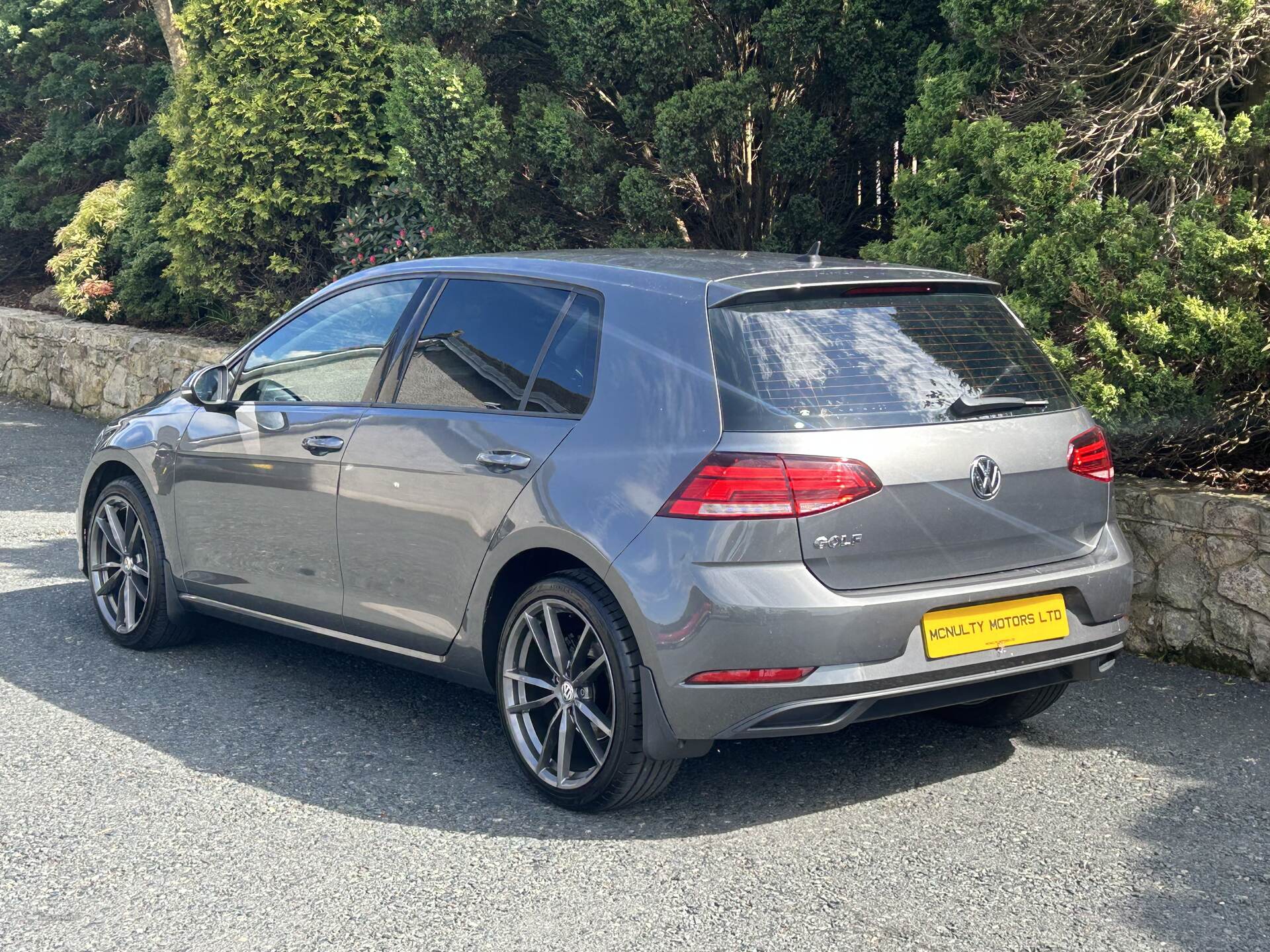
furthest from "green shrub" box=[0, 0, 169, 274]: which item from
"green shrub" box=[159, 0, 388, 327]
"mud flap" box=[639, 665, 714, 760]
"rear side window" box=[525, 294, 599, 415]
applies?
"mud flap" box=[639, 665, 714, 760]

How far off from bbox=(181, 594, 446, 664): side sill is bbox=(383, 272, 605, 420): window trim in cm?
85

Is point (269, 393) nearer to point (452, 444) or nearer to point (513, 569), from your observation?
point (452, 444)

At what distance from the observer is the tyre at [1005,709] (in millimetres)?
5254

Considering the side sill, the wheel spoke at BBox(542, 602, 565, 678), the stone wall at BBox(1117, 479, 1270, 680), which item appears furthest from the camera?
the stone wall at BBox(1117, 479, 1270, 680)

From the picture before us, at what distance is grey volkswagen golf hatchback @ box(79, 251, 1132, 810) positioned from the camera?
13.6 feet

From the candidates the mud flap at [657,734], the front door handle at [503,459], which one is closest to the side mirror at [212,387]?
the front door handle at [503,459]

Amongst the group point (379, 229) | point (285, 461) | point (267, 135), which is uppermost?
point (267, 135)

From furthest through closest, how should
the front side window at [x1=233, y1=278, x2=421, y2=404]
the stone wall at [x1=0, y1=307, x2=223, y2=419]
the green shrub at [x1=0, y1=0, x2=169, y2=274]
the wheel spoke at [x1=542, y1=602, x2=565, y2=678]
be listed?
the green shrub at [x1=0, y1=0, x2=169, y2=274], the stone wall at [x1=0, y1=307, x2=223, y2=419], the front side window at [x1=233, y1=278, x2=421, y2=404], the wheel spoke at [x1=542, y1=602, x2=565, y2=678]

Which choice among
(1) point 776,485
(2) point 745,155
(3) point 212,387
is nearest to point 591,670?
(1) point 776,485

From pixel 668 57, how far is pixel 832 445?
19.7ft

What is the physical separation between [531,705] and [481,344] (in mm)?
1259

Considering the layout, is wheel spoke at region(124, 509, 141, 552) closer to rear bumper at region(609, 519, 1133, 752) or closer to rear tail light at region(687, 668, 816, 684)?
rear bumper at region(609, 519, 1133, 752)

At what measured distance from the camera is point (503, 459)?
186 inches

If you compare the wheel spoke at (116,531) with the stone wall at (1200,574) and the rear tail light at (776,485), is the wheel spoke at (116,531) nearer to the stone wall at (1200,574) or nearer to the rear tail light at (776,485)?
the rear tail light at (776,485)
